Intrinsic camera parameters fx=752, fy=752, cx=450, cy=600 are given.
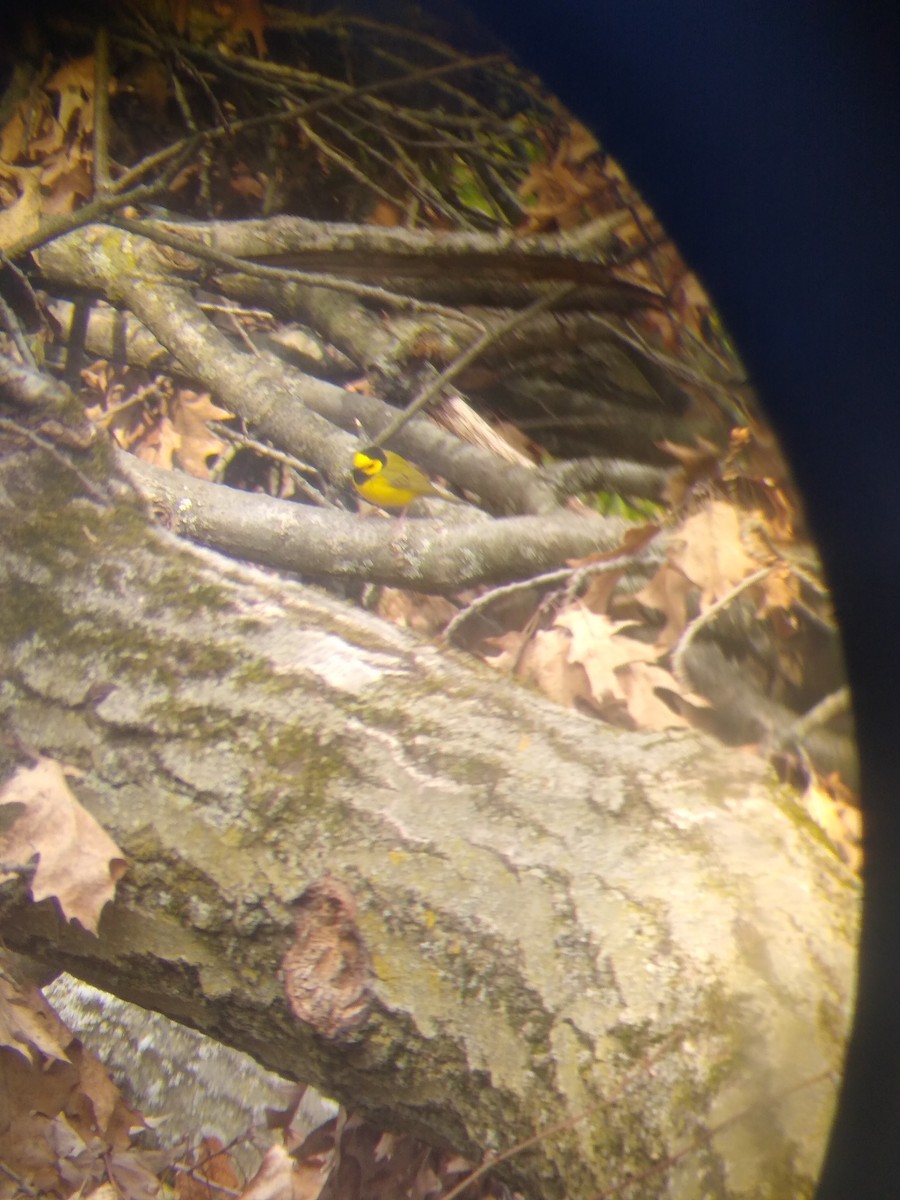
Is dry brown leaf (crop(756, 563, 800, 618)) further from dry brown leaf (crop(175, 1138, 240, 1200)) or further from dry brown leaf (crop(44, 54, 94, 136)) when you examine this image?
dry brown leaf (crop(44, 54, 94, 136))

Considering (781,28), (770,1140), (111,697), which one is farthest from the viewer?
(111,697)

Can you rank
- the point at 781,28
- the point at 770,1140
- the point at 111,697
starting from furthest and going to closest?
the point at 111,697 → the point at 781,28 → the point at 770,1140

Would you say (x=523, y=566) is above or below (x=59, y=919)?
above

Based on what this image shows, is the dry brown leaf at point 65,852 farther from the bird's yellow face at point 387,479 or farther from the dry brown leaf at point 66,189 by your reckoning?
the dry brown leaf at point 66,189

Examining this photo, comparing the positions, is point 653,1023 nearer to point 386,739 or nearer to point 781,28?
point 386,739

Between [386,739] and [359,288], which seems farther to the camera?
[359,288]

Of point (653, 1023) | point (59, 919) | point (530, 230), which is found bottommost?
point (59, 919)

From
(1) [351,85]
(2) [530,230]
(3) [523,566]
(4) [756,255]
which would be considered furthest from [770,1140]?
(1) [351,85]
